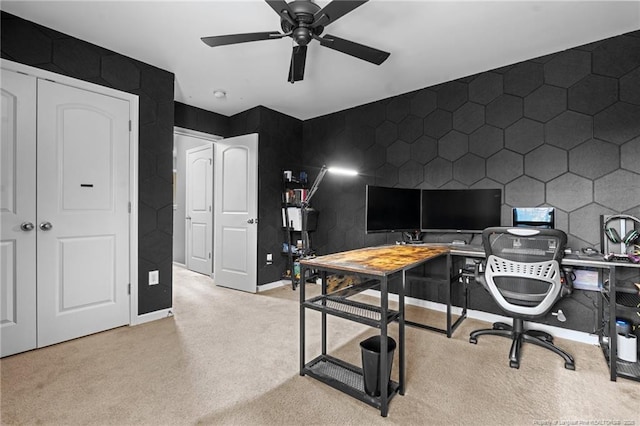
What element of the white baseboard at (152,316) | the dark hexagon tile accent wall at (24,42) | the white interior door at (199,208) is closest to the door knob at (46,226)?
the white baseboard at (152,316)

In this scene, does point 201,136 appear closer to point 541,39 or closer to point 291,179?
point 291,179

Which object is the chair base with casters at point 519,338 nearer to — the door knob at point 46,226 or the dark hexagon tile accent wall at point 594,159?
the dark hexagon tile accent wall at point 594,159

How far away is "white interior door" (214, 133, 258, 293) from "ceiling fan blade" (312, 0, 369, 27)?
7.69 feet

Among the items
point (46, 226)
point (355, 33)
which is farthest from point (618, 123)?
point (46, 226)

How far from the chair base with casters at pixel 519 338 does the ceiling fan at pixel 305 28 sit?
2.28m

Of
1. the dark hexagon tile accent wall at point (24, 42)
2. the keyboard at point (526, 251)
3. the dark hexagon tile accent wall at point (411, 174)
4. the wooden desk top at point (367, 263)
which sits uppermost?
the dark hexagon tile accent wall at point (24, 42)

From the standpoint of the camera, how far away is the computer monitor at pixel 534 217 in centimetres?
254

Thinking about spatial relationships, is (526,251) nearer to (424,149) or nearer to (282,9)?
(424,149)

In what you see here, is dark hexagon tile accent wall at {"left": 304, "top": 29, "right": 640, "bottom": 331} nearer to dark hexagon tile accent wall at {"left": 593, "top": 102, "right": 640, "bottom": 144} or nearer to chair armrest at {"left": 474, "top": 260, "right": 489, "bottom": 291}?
dark hexagon tile accent wall at {"left": 593, "top": 102, "right": 640, "bottom": 144}

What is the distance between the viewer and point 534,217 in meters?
2.61

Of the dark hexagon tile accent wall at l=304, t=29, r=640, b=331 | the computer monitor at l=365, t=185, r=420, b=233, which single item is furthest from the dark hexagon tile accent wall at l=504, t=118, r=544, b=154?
the computer monitor at l=365, t=185, r=420, b=233

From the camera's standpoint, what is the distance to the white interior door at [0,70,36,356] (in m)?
2.13

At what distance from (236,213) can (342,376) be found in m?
2.74

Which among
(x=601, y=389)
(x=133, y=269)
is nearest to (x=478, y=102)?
(x=601, y=389)
